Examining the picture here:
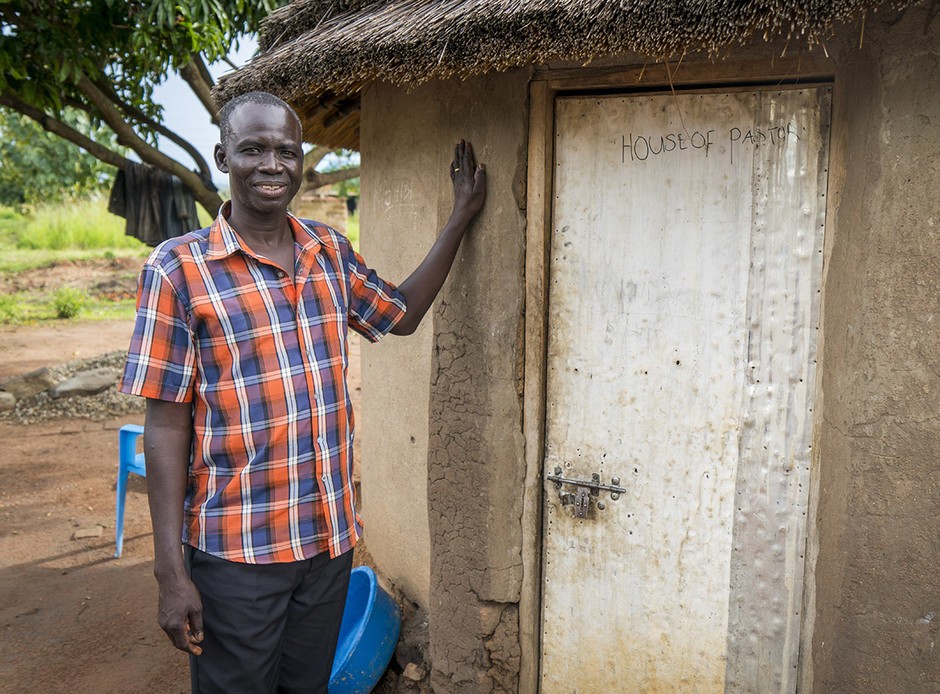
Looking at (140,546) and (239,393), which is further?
(140,546)

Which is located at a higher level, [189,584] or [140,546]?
[189,584]

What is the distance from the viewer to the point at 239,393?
224 centimetres

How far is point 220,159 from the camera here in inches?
93.5

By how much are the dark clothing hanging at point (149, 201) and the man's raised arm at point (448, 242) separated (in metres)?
5.45

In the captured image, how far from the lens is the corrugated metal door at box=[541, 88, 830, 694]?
102 inches

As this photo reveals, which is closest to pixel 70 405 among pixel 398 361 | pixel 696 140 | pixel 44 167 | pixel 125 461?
pixel 125 461

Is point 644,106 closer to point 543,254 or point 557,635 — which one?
point 543,254

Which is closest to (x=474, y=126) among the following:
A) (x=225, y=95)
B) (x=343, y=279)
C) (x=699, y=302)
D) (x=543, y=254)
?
(x=543, y=254)

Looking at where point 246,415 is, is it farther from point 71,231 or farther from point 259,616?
point 71,231

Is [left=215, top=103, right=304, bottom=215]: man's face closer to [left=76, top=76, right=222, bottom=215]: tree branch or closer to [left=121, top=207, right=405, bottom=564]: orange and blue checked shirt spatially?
[left=121, top=207, right=405, bottom=564]: orange and blue checked shirt

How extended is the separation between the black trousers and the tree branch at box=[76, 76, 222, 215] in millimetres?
5629

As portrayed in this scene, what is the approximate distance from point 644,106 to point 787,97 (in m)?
0.45

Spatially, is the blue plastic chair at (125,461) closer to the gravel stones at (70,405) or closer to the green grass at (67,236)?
the gravel stones at (70,405)

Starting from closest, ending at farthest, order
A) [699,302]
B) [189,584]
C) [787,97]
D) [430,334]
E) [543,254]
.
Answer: [189,584] → [787,97] → [699,302] → [543,254] → [430,334]
